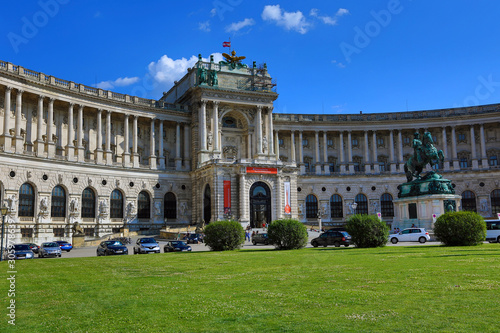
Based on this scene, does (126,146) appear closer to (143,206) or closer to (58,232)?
(143,206)

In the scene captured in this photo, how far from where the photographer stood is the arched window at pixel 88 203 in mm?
61688

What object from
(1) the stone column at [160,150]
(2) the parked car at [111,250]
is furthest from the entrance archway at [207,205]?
(2) the parked car at [111,250]

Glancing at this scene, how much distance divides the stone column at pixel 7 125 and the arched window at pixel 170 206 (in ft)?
77.8

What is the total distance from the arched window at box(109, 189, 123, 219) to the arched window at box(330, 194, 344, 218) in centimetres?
3540

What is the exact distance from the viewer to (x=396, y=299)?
12070mm

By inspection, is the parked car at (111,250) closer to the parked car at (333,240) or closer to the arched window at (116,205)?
the parked car at (333,240)

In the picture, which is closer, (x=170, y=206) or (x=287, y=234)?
(x=287, y=234)

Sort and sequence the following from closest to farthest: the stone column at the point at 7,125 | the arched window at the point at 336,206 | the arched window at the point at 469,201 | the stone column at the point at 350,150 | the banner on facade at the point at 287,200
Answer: the stone column at the point at 7,125
the banner on facade at the point at 287,200
the arched window at the point at 469,201
the arched window at the point at 336,206
the stone column at the point at 350,150

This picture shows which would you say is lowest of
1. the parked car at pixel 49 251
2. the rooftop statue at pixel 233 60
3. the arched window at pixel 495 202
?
the parked car at pixel 49 251

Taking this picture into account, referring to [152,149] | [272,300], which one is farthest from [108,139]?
[272,300]

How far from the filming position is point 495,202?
76750 millimetres

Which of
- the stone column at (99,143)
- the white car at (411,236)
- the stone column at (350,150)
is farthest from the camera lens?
the stone column at (350,150)

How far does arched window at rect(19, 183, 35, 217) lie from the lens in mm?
54469

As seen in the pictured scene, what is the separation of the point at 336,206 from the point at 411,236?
38.7m
